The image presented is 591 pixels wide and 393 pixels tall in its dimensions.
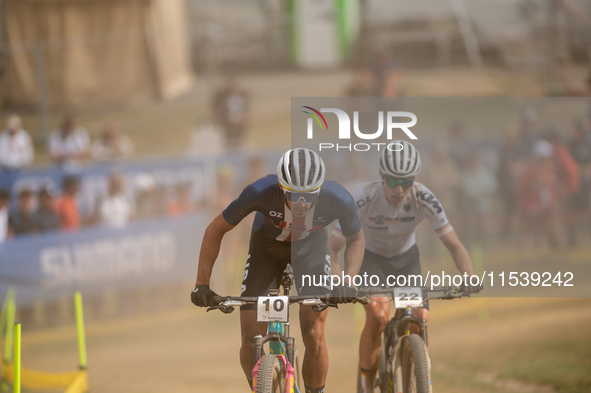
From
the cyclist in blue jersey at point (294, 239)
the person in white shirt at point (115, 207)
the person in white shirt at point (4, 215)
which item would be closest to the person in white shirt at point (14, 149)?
the person in white shirt at point (4, 215)

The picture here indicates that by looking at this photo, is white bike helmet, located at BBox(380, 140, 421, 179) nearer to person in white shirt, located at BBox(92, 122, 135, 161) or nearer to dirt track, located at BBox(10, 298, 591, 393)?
dirt track, located at BBox(10, 298, 591, 393)

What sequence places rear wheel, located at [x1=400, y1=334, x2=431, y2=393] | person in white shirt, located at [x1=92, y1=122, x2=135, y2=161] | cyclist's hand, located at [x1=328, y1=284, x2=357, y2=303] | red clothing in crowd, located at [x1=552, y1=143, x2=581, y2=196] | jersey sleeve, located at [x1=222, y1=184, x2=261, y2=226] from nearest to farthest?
cyclist's hand, located at [x1=328, y1=284, x2=357, y2=303]
rear wheel, located at [x1=400, y1=334, x2=431, y2=393]
jersey sleeve, located at [x1=222, y1=184, x2=261, y2=226]
red clothing in crowd, located at [x1=552, y1=143, x2=581, y2=196]
person in white shirt, located at [x1=92, y1=122, x2=135, y2=161]

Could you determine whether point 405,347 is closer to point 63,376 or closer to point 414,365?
point 414,365

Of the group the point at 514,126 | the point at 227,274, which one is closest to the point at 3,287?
the point at 227,274

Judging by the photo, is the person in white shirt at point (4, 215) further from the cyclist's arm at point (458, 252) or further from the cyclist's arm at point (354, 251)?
the cyclist's arm at point (458, 252)

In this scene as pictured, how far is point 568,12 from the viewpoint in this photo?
14.0m

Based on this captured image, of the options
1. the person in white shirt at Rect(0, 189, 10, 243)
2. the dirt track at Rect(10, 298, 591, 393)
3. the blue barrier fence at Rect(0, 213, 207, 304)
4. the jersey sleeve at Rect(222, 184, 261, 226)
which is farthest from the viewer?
the person in white shirt at Rect(0, 189, 10, 243)

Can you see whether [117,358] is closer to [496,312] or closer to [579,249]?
[496,312]

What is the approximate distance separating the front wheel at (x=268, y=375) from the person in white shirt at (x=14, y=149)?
9.11 metres

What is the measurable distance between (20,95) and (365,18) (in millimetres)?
8491

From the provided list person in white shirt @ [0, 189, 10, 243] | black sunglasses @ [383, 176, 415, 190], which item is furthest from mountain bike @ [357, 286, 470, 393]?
person in white shirt @ [0, 189, 10, 243]

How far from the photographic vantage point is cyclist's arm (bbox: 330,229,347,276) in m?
5.16

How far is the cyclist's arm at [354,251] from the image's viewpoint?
16.3ft

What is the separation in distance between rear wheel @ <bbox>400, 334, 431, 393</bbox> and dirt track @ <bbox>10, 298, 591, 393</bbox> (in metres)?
2.77
